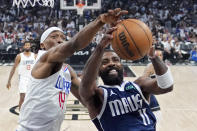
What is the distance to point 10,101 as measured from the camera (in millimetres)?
6684

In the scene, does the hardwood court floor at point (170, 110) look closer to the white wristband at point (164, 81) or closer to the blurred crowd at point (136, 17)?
the white wristband at point (164, 81)

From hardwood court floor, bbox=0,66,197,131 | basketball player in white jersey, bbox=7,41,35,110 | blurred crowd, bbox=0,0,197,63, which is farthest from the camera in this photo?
blurred crowd, bbox=0,0,197,63

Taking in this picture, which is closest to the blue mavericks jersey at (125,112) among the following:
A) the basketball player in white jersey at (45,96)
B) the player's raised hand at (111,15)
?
the basketball player in white jersey at (45,96)

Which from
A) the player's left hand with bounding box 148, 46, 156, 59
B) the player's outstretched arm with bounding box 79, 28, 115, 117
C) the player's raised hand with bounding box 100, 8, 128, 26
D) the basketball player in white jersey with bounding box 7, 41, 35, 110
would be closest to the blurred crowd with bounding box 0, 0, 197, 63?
the basketball player in white jersey with bounding box 7, 41, 35, 110

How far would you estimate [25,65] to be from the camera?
5469mm

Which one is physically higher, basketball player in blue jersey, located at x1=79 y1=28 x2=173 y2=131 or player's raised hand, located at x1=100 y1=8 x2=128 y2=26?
player's raised hand, located at x1=100 y1=8 x2=128 y2=26

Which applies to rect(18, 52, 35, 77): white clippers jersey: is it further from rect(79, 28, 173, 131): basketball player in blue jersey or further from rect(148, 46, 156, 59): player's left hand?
rect(148, 46, 156, 59): player's left hand

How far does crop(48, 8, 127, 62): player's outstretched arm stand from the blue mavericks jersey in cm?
47

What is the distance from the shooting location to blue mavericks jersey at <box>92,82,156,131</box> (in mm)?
2078

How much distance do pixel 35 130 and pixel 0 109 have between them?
3953mm

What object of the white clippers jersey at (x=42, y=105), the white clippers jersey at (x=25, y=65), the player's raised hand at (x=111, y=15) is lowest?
the white clippers jersey at (x=25, y=65)

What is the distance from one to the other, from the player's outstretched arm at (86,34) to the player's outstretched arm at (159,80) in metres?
0.47

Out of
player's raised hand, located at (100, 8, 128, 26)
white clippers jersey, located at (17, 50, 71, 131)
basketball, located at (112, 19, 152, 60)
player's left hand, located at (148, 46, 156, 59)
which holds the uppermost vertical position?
player's raised hand, located at (100, 8, 128, 26)

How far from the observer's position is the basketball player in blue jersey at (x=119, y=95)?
2068 millimetres
